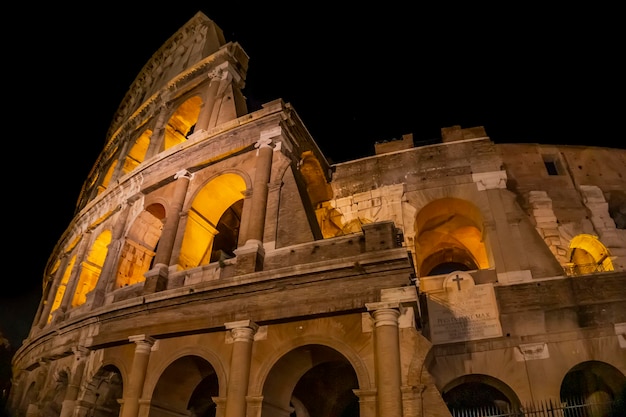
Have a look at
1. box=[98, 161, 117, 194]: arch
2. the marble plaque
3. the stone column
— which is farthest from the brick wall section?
box=[98, 161, 117, 194]: arch

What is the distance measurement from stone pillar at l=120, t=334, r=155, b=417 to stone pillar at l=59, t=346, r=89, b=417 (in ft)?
7.61

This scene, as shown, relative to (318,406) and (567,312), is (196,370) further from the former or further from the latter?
(567,312)

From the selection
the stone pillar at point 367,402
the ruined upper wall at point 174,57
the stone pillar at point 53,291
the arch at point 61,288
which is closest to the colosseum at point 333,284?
the stone pillar at point 367,402

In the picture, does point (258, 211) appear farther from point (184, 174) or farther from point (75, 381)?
point (75, 381)

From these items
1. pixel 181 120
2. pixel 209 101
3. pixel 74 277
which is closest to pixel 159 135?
pixel 181 120

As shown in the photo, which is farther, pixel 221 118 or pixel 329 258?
pixel 221 118

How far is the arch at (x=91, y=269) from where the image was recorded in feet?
50.0

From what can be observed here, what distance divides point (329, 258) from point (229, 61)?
10.4m

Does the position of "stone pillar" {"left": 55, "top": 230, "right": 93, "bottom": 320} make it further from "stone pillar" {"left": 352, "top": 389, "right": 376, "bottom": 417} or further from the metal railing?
the metal railing

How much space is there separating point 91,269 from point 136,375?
23.2 ft

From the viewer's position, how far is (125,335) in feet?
35.2

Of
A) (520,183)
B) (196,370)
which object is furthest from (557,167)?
(196,370)

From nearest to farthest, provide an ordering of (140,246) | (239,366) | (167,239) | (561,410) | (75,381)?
(239,366), (561,410), (75,381), (167,239), (140,246)

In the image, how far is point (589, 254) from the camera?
13445 millimetres
